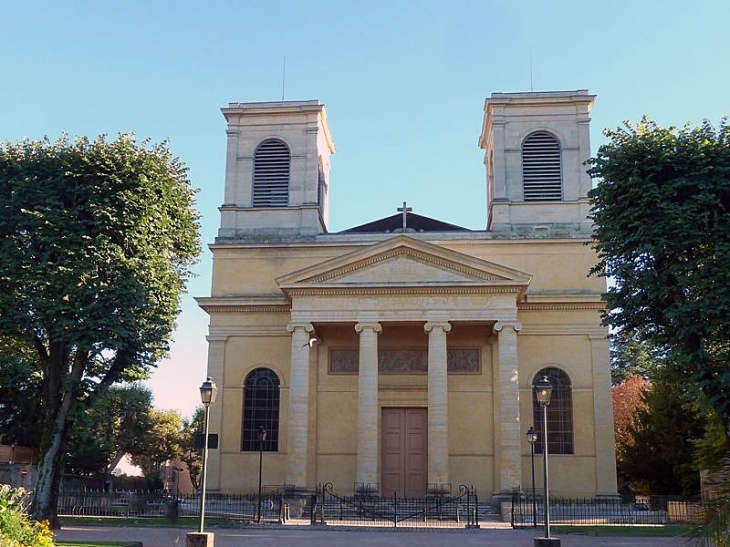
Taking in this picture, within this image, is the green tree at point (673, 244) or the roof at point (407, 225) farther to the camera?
the roof at point (407, 225)

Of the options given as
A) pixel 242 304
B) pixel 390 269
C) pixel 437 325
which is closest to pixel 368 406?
pixel 437 325

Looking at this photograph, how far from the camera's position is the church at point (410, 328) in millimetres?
30438

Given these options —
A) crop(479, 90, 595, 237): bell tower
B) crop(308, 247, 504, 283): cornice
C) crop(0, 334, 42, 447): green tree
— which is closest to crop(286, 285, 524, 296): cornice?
crop(308, 247, 504, 283): cornice

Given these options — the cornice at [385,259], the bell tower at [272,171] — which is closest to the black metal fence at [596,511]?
the cornice at [385,259]

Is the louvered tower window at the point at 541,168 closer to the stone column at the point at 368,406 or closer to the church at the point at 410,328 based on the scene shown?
the church at the point at 410,328

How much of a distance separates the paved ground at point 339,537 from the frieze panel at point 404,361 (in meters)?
9.14

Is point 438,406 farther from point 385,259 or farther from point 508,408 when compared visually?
point 385,259

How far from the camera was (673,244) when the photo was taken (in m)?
21.6

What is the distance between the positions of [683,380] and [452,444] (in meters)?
11.7

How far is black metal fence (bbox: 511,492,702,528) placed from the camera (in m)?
26.5

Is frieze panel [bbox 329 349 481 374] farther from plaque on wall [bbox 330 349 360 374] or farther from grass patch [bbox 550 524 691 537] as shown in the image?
grass patch [bbox 550 524 691 537]

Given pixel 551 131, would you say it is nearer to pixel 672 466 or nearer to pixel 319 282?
pixel 319 282

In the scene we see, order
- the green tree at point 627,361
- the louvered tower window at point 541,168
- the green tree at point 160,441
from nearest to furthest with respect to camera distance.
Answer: the louvered tower window at point 541,168 → the green tree at point 160,441 → the green tree at point 627,361

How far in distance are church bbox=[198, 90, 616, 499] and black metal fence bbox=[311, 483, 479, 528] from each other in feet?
2.18
